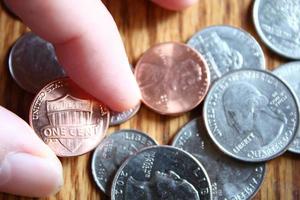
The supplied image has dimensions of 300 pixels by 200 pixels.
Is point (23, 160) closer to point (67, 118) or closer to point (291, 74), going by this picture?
point (67, 118)

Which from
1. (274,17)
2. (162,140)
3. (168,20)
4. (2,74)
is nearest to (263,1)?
(274,17)

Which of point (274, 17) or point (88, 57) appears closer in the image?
point (88, 57)

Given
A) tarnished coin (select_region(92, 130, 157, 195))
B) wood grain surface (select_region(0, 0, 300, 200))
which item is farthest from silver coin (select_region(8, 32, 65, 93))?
tarnished coin (select_region(92, 130, 157, 195))

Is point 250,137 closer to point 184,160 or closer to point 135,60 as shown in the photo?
point 184,160

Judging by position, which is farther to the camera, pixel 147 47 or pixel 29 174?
pixel 147 47

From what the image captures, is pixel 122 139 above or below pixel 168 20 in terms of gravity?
below

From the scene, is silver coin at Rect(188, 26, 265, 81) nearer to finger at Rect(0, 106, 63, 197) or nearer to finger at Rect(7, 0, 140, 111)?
finger at Rect(7, 0, 140, 111)

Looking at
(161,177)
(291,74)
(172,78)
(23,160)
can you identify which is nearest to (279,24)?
(291,74)

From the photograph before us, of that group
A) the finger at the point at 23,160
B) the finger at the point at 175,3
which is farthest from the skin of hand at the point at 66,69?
the finger at the point at 175,3
